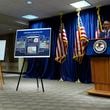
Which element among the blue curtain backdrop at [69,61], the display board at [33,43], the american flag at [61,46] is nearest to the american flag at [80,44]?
the blue curtain backdrop at [69,61]

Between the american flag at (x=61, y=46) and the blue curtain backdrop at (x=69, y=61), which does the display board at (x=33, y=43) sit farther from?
the american flag at (x=61, y=46)

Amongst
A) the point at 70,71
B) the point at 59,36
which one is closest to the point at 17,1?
the point at 59,36

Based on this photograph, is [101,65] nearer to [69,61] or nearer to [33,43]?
[33,43]

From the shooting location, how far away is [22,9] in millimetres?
7785

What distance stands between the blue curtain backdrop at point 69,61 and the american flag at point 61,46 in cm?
26

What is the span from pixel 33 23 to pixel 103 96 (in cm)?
596

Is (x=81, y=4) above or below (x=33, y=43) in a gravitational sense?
above

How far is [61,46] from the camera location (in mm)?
7883

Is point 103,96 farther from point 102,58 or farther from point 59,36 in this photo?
point 59,36

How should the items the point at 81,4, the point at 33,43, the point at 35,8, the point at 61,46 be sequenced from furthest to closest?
the point at 61,46, the point at 35,8, the point at 81,4, the point at 33,43

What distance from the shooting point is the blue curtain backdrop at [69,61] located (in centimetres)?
743

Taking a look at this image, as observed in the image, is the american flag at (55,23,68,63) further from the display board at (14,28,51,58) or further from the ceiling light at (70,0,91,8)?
the display board at (14,28,51,58)

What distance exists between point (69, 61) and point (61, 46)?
63cm

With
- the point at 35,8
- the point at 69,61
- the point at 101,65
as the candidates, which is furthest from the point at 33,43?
the point at 69,61
